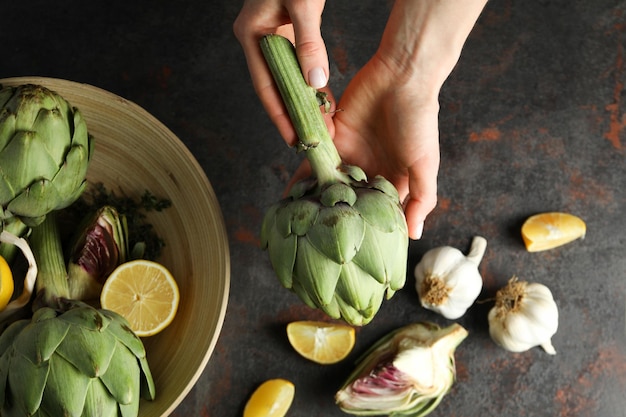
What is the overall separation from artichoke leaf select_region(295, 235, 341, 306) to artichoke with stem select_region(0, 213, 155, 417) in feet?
1.14

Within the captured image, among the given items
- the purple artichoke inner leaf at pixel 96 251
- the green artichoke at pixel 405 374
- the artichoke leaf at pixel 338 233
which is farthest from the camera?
the green artichoke at pixel 405 374

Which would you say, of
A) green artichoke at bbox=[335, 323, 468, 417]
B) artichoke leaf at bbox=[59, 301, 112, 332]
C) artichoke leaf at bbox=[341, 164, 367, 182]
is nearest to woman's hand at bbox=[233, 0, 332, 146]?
artichoke leaf at bbox=[341, 164, 367, 182]

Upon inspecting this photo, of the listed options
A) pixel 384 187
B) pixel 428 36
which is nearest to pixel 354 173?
pixel 384 187

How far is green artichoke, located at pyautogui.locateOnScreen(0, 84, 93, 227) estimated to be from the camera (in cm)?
106

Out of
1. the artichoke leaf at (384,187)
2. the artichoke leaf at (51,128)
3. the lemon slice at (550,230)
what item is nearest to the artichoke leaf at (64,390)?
the artichoke leaf at (51,128)

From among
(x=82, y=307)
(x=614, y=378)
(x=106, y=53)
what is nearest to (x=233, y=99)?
(x=106, y=53)

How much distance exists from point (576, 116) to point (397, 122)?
1.80 ft

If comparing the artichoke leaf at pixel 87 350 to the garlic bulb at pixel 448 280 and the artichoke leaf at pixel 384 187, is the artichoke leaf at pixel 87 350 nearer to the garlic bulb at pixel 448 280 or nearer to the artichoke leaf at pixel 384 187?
the artichoke leaf at pixel 384 187

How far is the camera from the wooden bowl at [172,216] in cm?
124

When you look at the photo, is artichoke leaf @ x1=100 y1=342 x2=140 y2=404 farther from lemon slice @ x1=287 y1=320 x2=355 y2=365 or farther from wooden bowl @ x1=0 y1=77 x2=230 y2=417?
lemon slice @ x1=287 y1=320 x2=355 y2=365

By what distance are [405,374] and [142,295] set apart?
0.56m

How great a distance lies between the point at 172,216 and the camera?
1333 millimetres

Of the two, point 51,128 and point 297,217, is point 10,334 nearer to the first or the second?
point 51,128

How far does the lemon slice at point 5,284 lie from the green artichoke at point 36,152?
4.5 inches
